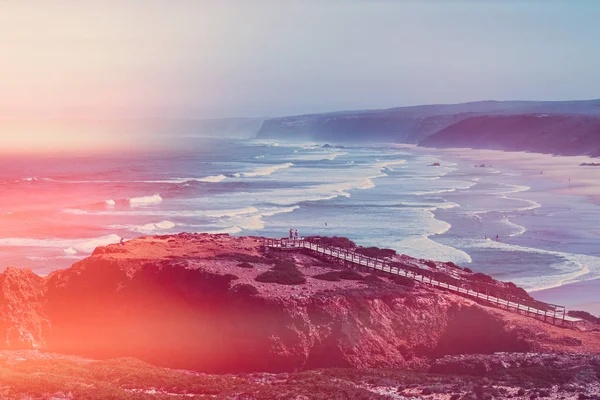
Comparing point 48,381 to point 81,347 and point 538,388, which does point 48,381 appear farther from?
point 538,388

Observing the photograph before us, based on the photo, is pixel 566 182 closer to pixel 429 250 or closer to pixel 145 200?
pixel 429 250

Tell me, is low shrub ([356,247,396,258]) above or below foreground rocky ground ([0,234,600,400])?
above

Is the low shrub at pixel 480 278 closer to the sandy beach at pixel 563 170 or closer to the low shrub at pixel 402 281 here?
the low shrub at pixel 402 281

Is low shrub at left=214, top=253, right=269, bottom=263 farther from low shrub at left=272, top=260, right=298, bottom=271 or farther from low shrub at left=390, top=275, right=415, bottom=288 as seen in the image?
low shrub at left=390, top=275, right=415, bottom=288

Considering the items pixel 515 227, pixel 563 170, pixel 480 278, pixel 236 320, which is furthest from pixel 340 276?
pixel 563 170

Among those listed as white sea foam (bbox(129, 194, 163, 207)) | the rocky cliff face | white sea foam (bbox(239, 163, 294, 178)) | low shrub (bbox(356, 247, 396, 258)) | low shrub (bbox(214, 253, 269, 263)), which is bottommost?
the rocky cliff face

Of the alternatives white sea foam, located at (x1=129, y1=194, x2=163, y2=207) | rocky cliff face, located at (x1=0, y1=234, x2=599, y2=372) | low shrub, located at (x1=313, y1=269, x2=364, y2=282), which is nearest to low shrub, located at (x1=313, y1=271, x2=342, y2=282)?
low shrub, located at (x1=313, y1=269, x2=364, y2=282)
